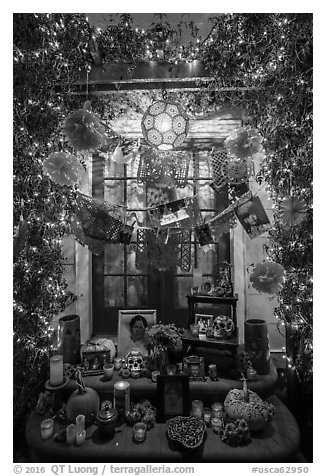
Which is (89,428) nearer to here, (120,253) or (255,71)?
(120,253)

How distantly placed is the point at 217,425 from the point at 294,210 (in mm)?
2204

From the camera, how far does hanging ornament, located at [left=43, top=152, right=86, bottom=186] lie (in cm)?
277

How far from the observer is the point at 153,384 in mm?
3086

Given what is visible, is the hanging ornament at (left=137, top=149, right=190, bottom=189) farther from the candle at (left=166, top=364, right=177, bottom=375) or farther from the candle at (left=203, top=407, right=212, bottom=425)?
the candle at (left=203, top=407, right=212, bottom=425)

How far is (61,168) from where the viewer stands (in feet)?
9.11

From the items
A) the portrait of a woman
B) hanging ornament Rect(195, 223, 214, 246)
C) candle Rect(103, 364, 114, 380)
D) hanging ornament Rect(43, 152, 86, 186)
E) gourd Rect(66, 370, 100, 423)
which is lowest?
gourd Rect(66, 370, 100, 423)

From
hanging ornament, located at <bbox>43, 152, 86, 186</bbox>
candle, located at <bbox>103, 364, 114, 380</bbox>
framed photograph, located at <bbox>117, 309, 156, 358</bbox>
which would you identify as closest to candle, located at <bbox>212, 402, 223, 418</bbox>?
framed photograph, located at <bbox>117, 309, 156, 358</bbox>

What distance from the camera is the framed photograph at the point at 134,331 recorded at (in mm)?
3605

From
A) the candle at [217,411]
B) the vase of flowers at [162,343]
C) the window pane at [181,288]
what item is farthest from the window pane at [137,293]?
the candle at [217,411]

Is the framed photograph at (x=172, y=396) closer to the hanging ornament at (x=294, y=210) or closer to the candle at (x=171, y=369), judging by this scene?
the candle at (x=171, y=369)

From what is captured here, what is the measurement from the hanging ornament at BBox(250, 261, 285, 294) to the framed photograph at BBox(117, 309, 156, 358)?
150 centimetres

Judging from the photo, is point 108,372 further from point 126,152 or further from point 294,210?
point 126,152

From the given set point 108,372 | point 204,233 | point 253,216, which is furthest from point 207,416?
point 253,216
